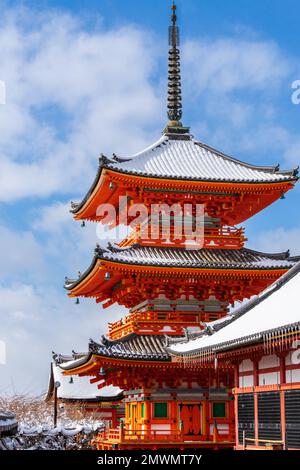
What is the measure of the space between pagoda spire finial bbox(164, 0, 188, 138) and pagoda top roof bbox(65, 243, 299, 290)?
808 centimetres

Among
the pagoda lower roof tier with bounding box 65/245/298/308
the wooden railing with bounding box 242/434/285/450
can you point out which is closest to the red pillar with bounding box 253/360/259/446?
the wooden railing with bounding box 242/434/285/450

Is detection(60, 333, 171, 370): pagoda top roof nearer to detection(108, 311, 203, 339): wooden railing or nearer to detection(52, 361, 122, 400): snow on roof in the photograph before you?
detection(108, 311, 203, 339): wooden railing

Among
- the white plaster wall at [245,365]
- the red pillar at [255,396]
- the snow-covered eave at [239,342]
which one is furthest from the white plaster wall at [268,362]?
the snow-covered eave at [239,342]

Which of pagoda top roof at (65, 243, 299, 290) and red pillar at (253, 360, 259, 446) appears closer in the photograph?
red pillar at (253, 360, 259, 446)

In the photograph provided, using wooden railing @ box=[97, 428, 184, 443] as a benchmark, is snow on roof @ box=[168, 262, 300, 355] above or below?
above

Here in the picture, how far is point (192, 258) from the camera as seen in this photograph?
3688 centimetres

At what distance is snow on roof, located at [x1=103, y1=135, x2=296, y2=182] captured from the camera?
124ft

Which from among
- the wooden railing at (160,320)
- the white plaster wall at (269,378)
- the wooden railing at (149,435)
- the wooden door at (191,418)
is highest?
the wooden railing at (160,320)

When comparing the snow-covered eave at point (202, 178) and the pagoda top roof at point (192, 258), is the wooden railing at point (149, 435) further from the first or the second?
the snow-covered eave at point (202, 178)

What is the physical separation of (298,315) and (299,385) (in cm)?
195

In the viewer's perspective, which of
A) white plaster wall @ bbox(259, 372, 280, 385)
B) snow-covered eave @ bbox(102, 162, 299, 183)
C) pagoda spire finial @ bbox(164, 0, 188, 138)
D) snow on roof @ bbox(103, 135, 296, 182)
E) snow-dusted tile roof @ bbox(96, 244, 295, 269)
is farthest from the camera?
pagoda spire finial @ bbox(164, 0, 188, 138)

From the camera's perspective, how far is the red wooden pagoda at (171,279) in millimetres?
34562

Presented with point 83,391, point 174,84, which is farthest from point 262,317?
point 83,391

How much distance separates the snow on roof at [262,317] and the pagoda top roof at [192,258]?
5.24m
